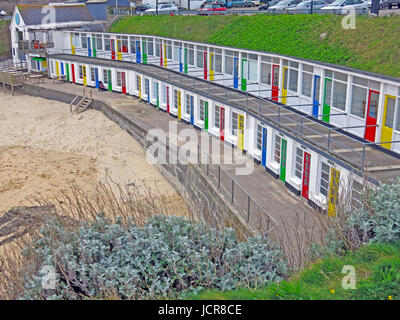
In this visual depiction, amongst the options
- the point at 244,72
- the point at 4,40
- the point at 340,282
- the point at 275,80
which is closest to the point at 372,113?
the point at 275,80

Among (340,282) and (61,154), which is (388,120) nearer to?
(340,282)

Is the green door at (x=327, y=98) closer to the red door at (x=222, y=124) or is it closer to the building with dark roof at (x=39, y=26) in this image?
the red door at (x=222, y=124)

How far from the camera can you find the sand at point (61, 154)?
→ 76.2 feet

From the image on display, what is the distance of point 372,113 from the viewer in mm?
18000

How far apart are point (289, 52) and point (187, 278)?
1762 centimetres

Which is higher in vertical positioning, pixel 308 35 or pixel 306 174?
pixel 308 35

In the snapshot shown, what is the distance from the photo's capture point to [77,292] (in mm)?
8812

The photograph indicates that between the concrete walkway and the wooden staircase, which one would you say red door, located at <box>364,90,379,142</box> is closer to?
the concrete walkway

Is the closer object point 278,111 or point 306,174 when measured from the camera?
point 306,174

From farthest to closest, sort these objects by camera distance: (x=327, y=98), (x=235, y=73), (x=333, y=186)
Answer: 1. (x=235, y=73)
2. (x=327, y=98)
3. (x=333, y=186)

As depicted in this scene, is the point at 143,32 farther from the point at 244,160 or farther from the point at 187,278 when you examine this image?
the point at 187,278

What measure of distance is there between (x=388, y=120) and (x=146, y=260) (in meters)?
11.7

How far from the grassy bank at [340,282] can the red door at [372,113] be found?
9.51 m
